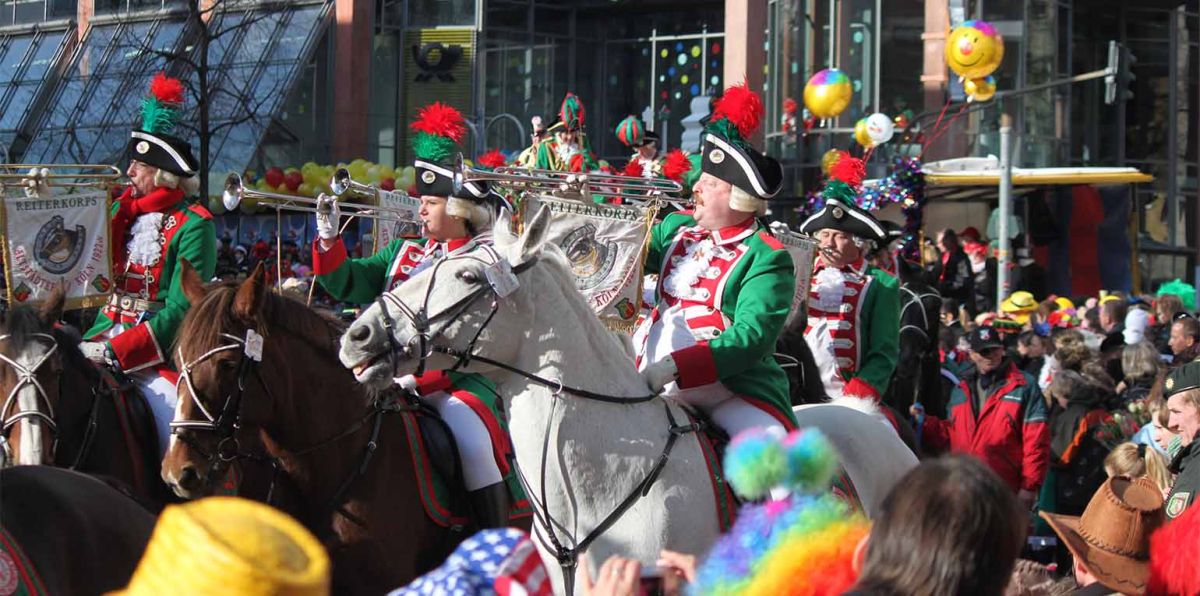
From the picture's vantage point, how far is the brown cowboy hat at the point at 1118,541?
370 centimetres

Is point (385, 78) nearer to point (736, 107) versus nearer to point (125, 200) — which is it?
point (125, 200)

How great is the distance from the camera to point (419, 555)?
6887 millimetres

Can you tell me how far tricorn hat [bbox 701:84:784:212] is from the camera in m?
6.19

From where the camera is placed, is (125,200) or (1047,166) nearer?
(125,200)

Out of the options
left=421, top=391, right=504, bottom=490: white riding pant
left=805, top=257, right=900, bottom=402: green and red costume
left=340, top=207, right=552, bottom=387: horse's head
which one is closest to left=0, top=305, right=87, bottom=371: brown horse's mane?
left=421, top=391, right=504, bottom=490: white riding pant

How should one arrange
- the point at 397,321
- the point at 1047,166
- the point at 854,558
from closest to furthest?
the point at 854,558, the point at 397,321, the point at 1047,166

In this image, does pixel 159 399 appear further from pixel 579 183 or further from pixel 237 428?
pixel 579 183

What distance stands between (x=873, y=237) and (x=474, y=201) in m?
2.64

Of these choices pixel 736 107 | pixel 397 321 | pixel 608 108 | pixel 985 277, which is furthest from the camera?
pixel 608 108

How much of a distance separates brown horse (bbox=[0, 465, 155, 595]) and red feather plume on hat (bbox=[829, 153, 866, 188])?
208 inches

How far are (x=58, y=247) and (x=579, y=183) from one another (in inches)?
122

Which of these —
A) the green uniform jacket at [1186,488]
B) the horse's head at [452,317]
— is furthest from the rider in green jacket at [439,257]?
the green uniform jacket at [1186,488]

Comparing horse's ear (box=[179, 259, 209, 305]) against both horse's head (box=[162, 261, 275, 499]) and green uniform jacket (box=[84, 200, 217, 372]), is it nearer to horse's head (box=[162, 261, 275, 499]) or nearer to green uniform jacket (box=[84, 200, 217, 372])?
horse's head (box=[162, 261, 275, 499])

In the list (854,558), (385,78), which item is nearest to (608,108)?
(385,78)
